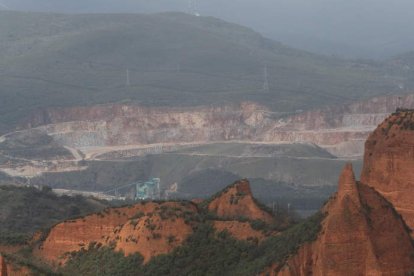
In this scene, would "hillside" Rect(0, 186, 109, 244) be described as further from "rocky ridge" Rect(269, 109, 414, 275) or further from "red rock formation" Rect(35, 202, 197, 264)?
"rocky ridge" Rect(269, 109, 414, 275)

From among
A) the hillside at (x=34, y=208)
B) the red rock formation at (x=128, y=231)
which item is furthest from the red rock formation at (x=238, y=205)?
the hillside at (x=34, y=208)

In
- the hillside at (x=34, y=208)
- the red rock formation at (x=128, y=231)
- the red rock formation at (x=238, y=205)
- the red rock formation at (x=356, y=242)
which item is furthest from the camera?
the hillside at (x=34, y=208)

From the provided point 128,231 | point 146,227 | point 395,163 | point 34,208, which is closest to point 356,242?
point 395,163

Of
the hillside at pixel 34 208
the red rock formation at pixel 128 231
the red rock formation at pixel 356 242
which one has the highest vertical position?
the red rock formation at pixel 356 242

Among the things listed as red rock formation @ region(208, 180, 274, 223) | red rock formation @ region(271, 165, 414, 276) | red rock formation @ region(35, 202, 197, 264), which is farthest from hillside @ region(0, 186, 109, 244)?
red rock formation @ region(271, 165, 414, 276)

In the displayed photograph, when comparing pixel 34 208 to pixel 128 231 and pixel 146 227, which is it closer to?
pixel 128 231

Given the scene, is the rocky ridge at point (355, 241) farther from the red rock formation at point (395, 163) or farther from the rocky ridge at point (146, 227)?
the rocky ridge at point (146, 227)

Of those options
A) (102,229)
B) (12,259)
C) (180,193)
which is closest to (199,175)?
(180,193)
